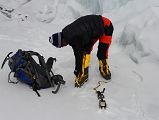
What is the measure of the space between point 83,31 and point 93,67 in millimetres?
1131

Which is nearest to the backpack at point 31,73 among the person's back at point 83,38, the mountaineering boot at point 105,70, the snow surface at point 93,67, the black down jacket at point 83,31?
the snow surface at point 93,67

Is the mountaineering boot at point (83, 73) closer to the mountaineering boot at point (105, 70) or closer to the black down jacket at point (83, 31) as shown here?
the black down jacket at point (83, 31)

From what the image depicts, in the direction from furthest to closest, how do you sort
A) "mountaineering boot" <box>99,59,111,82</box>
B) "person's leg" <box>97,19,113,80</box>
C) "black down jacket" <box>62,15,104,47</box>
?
1. "mountaineering boot" <box>99,59,111,82</box>
2. "person's leg" <box>97,19,113,80</box>
3. "black down jacket" <box>62,15,104,47</box>

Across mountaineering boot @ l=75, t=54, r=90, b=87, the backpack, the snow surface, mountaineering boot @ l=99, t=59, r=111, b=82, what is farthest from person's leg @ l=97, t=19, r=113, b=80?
the backpack

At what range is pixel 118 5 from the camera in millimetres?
9281

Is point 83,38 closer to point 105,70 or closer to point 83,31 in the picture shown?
point 83,31

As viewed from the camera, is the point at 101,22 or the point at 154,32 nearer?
the point at 101,22

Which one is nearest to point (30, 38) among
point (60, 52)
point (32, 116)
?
point (60, 52)

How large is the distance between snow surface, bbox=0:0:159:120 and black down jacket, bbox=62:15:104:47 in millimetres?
683

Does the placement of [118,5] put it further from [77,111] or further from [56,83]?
[77,111]

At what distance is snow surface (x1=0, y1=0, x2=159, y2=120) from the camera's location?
4.46m

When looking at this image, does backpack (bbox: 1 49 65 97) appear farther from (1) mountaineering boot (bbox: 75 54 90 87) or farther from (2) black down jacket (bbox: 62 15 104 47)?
(2) black down jacket (bbox: 62 15 104 47)

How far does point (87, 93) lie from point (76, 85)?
0.88 ft

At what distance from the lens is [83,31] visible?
496 cm
